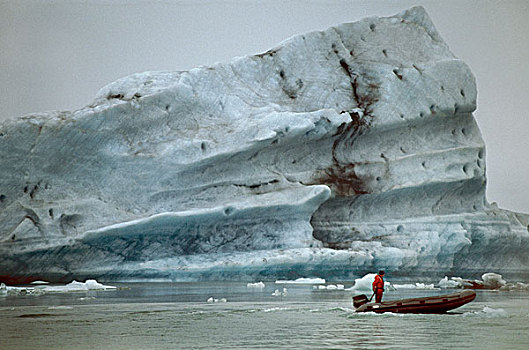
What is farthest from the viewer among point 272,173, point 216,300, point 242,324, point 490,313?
point 272,173

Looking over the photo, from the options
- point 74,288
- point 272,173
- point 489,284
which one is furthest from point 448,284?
point 74,288

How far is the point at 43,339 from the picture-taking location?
6629mm

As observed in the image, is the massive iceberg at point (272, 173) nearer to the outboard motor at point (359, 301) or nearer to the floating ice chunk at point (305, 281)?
the floating ice chunk at point (305, 281)

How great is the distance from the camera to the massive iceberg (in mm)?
15125

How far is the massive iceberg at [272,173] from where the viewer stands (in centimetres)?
1512

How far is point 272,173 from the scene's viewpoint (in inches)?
648

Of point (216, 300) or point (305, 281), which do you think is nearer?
point (216, 300)

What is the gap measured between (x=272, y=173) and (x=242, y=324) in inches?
346

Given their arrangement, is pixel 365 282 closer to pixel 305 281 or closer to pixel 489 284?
pixel 305 281

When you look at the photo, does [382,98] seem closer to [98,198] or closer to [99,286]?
[98,198]

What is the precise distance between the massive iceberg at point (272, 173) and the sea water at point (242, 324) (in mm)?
3474

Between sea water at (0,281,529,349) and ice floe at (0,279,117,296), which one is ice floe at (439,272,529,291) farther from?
ice floe at (0,279,117,296)

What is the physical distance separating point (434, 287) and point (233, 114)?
5.76 metres

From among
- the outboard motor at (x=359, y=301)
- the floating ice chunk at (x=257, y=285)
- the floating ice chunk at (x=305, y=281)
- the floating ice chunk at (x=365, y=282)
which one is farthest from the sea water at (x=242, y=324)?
the floating ice chunk at (x=305, y=281)
